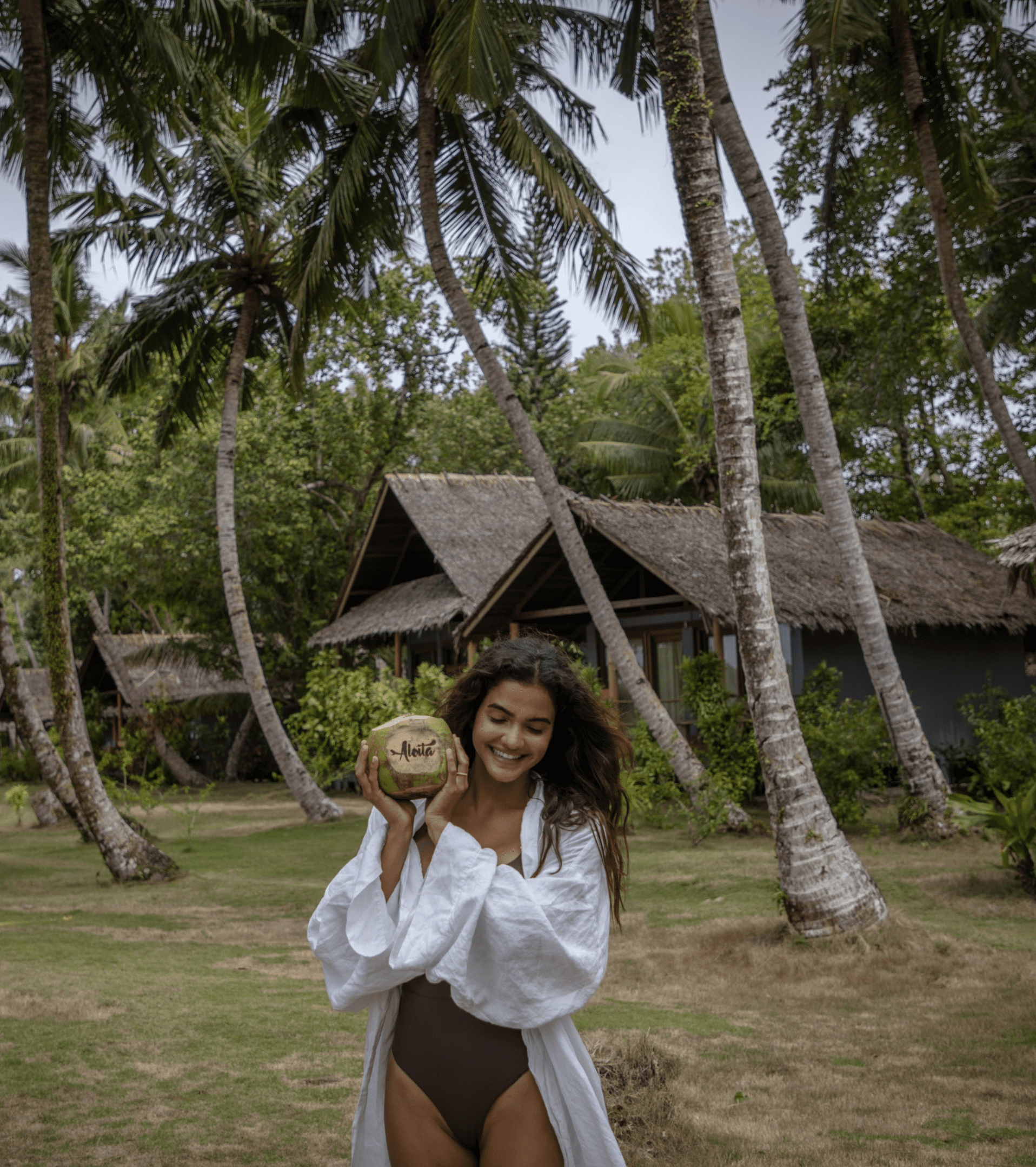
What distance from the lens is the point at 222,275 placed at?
14.5 m

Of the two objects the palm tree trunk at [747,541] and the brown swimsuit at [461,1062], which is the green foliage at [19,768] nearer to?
the palm tree trunk at [747,541]

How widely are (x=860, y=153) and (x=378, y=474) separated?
37.9 feet

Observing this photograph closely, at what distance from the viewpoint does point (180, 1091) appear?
437 centimetres

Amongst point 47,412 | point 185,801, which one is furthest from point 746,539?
point 185,801

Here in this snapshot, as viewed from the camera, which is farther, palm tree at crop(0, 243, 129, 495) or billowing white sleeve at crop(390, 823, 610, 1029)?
palm tree at crop(0, 243, 129, 495)

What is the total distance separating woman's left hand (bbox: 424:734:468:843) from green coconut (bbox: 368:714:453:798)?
1cm

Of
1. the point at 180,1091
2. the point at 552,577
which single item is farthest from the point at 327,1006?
the point at 552,577

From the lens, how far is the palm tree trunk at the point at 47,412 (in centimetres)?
957

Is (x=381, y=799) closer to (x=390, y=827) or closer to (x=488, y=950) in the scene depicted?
(x=390, y=827)

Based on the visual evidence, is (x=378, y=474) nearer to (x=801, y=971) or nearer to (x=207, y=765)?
(x=207, y=765)

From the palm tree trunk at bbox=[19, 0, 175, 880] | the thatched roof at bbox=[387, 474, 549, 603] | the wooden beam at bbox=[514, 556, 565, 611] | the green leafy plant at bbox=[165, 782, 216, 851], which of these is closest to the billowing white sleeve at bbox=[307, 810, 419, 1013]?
the palm tree trunk at bbox=[19, 0, 175, 880]

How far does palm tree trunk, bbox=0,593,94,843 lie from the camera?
33.8ft

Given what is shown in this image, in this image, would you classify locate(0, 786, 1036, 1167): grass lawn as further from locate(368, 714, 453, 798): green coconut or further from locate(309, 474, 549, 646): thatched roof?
locate(309, 474, 549, 646): thatched roof

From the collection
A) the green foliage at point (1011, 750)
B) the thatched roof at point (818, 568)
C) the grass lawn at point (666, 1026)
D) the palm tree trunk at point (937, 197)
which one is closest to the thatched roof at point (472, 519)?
the thatched roof at point (818, 568)
